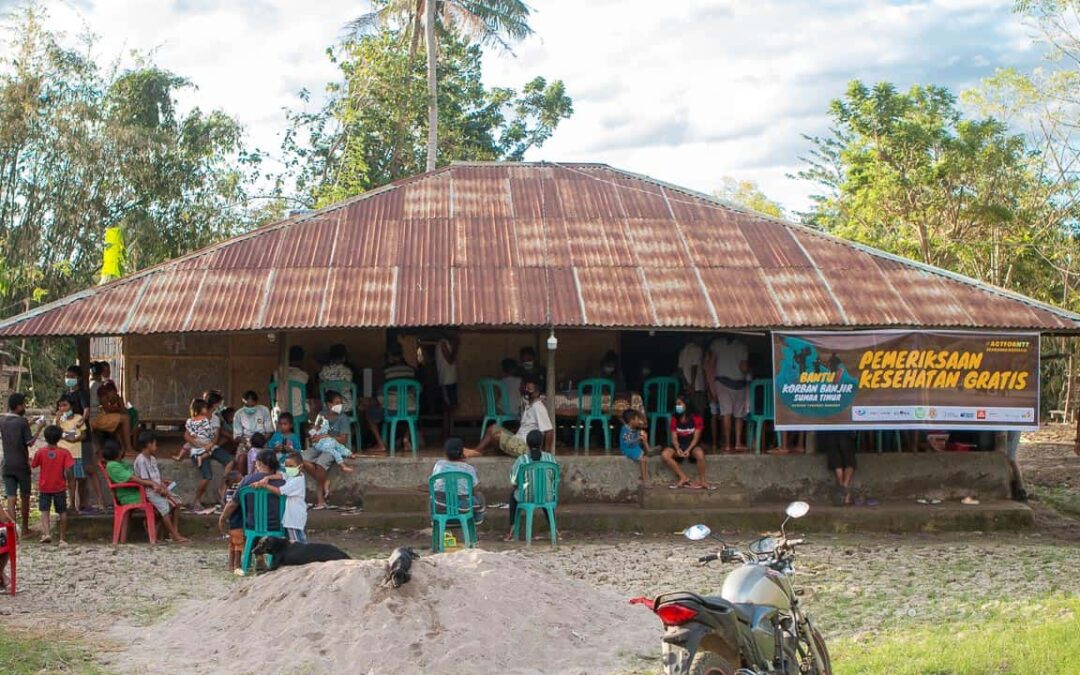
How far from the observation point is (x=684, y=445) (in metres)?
13.6

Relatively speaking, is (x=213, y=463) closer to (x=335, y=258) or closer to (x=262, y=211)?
(x=335, y=258)

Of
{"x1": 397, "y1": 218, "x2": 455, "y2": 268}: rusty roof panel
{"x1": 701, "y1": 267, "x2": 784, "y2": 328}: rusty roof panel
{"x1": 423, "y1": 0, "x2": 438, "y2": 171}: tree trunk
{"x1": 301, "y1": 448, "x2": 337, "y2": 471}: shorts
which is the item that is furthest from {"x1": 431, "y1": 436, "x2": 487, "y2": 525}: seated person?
{"x1": 423, "y1": 0, "x2": 438, "y2": 171}: tree trunk

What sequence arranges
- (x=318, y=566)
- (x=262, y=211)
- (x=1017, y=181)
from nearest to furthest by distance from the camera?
(x=318, y=566) < (x=1017, y=181) < (x=262, y=211)

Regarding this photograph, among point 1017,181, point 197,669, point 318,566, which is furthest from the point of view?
point 1017,181

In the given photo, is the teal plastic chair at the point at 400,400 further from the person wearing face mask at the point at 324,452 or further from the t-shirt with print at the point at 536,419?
the t-shirt with print at the point at 536,419

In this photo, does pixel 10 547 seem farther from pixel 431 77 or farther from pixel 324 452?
pixel 431 77

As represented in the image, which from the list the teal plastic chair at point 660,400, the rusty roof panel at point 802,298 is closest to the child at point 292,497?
the teal plastic chair at point 660,400

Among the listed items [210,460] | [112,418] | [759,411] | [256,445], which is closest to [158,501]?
[210,460]

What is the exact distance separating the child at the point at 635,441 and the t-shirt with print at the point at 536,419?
3.03 ft

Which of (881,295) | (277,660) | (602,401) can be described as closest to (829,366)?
(881,295)

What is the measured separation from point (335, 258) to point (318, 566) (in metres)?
6.36

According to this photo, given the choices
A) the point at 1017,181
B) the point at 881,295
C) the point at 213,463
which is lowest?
the point at 213,463

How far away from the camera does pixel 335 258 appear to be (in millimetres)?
14141

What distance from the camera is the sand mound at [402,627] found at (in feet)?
24.6
